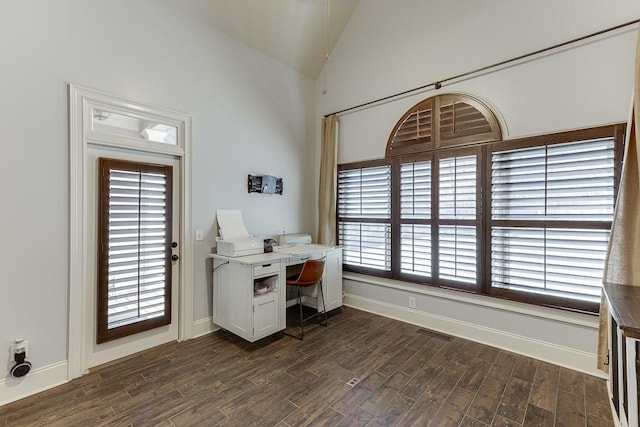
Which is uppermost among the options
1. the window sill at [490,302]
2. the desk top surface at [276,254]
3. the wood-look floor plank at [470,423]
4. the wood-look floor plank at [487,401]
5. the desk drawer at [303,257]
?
the desk top surface at [276,254]

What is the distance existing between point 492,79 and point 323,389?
11.2 ft

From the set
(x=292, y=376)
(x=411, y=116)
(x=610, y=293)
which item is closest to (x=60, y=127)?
(x=292, y=376)

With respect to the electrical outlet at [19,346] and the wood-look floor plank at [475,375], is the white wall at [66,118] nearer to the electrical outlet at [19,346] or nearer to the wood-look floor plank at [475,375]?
the electrical outlet at [19,346]

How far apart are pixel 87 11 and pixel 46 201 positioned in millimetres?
1707

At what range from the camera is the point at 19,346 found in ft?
Answer: 7.29

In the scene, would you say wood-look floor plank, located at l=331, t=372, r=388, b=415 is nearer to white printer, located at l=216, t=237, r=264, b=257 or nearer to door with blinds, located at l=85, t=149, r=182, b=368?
white printer, located at l=216, t=237, r=264, b=257

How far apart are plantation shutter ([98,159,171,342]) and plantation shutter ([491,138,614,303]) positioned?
347cm

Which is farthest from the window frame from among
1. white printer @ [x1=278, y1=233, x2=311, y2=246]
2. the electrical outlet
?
the electrical outlet

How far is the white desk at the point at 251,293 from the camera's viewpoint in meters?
2.96

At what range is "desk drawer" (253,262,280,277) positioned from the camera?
299 centimetres

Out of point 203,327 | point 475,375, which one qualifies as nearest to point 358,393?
point 475,375

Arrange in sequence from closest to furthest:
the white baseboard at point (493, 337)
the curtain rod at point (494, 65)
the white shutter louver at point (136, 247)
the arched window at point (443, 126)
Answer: the curtain rod at point (494, 65)
the white baseboard at point (493, 337)
the white shutter louver at point (136, 247)
the arched window at point (443, 126)

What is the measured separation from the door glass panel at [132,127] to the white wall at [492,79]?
2.36m

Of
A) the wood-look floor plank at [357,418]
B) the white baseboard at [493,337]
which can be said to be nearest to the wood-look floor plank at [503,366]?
the white baseboard at [493,337]
